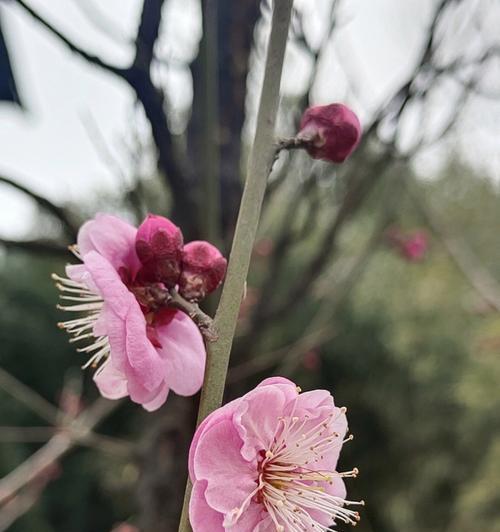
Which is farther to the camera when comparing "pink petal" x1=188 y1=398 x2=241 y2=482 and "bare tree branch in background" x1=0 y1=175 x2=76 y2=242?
"bare tree branch in background" x1=0 y1=175 x2=76 y2=242

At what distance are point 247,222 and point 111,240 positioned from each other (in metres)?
0.10

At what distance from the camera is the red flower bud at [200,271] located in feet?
1.20

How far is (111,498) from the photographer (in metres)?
3.95

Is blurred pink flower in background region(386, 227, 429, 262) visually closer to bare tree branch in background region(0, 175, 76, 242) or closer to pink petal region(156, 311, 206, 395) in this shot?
bare tree branch in background region(0, 175, 76, 242)

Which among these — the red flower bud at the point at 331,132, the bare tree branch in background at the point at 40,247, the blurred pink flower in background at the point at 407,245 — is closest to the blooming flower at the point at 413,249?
the blurred pink flower in background at the point at 407,245

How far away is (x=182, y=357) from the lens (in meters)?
0.37

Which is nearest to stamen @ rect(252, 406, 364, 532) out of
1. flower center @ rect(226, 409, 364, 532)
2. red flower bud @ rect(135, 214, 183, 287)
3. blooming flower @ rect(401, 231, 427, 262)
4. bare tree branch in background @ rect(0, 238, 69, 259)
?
flower center @ rect(226, 409, 364, 532)

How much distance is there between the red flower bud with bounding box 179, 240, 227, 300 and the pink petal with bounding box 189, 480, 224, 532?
0.11 meters

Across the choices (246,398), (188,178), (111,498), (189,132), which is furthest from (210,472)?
(111,498)

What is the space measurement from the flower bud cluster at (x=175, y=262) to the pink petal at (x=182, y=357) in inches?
1.3

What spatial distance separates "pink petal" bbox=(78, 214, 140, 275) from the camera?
38cm

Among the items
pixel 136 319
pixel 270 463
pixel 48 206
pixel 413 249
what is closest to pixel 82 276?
pixel 136 319

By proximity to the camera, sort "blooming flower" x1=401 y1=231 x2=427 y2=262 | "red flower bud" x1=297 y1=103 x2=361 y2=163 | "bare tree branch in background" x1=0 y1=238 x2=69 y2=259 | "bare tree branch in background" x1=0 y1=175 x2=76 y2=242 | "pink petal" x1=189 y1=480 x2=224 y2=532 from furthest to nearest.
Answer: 1. "blooming flower" x1=401 y1=231 x2=427 y2=262
2. "bare tree branch in background" x1=0 y1=238 x2=69 y2=259
3. "bare tree branch in background" x1=0 y1=175 x2=76 y2=242
4. "red flower bud" x1=297 y1=103 x2=361 y2=163
5. "pink petal" x1=189 y1=480 x2=224 y2=532

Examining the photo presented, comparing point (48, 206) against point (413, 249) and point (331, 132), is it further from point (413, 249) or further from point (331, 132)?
point (413, 249)
